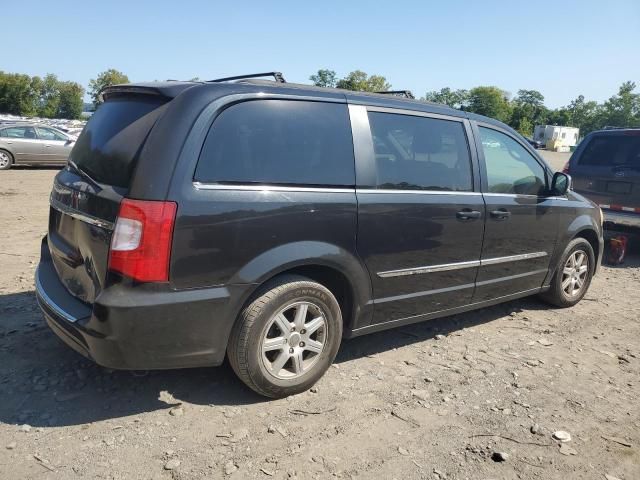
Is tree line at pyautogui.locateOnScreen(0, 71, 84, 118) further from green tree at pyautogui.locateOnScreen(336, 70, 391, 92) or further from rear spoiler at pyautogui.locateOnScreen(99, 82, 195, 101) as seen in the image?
rear spoiler at pyautogui.locateOnScreen(99, 82, 195, 101)

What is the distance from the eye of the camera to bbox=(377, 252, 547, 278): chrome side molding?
3.61 meters

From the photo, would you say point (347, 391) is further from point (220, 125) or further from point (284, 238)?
point (220, 125)

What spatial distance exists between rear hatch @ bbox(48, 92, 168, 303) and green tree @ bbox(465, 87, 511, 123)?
112m

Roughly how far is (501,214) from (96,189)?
303 centimetres

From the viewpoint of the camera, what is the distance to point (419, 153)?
3807 millimetres

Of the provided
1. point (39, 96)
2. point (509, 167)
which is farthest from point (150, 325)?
point (39, 96)

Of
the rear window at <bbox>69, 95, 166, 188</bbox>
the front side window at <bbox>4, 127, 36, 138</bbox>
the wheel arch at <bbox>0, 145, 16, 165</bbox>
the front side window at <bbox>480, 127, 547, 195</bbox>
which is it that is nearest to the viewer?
the rear window at <bbox>69, 95, 166, 188</bbox>

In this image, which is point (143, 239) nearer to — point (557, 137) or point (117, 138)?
point (117, 138)

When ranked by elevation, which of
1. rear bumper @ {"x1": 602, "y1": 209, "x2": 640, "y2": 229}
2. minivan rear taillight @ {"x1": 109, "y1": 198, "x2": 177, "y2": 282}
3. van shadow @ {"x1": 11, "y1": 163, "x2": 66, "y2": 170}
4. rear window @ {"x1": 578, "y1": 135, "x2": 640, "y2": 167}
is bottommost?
van shadow @ {"x1": 11, "y1": 163, "x2": 66, "y2": 170}

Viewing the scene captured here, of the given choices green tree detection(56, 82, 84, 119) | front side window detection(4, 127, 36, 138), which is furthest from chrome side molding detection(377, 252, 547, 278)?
green tree detection(56, 82, 84, 119)

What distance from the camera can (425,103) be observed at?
158 inches

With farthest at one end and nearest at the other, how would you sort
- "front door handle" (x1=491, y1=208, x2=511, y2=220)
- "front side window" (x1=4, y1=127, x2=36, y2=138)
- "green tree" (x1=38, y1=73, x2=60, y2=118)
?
"green tree" (x1=38, y1=73, x2=60, y2=118), "front side window" (x1=4, y1=127, x2=36, y2=138), "front door handle" (x1=491, y1=208, x2=511, y2=220)

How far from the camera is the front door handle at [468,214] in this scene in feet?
12.8

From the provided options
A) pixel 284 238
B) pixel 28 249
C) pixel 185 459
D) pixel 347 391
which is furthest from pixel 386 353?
pixel 28 249
